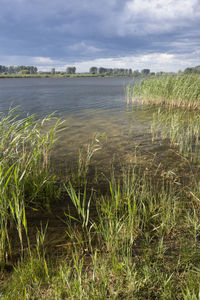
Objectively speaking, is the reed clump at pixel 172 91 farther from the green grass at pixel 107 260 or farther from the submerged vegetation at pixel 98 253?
the green grass at pixel 107 260

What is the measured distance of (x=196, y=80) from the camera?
14.4 metres

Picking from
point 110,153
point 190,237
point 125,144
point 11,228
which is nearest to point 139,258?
point 190,237

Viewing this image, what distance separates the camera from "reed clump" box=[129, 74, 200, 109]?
14.5 m

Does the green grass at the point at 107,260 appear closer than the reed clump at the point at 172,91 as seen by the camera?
Yes

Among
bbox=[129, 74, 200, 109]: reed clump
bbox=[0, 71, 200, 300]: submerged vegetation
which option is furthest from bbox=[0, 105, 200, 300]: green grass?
bbox=[129, 74, 200, 109]: reed clump

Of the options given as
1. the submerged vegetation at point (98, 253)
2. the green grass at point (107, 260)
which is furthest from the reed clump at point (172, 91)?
the green grass at point (107, 260)

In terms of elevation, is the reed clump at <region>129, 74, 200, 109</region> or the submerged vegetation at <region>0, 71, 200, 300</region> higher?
the reed clump at <region>129, 74, 200, 109</region>

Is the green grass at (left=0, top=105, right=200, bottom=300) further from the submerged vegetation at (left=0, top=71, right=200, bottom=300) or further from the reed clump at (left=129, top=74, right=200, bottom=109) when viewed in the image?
the reed clump at (left=129, top=74, right=200, bottom=109)

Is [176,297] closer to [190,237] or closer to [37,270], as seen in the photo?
[190,237]

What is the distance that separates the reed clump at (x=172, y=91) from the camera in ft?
47.6

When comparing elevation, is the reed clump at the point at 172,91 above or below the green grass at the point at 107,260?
above

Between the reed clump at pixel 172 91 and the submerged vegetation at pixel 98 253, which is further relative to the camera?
the reed clump at pixel 172 91

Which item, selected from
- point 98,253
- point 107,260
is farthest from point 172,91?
point 107,260

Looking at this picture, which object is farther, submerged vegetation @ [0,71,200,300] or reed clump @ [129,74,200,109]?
reed clump @ [129,74,200,109]
